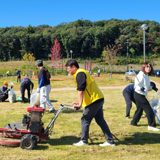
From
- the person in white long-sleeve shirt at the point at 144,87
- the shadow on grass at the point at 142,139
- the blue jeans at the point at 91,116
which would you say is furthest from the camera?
the person in white long-sleeve shirt at the point at 144,87

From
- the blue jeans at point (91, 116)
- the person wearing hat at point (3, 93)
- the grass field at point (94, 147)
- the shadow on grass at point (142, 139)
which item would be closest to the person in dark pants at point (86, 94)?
the blue jeans at point (91, 116)

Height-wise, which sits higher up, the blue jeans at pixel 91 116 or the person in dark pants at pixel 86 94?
the person in dark pants at pixel 86 94

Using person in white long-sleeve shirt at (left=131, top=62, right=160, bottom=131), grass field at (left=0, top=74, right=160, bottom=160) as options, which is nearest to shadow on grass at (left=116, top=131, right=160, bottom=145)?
grass field at (left=0, top=74, right=160, bottom=160)

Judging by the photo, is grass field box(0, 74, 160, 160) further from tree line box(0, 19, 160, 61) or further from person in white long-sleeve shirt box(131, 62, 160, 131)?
tree line box(0, 19, 160, 61)

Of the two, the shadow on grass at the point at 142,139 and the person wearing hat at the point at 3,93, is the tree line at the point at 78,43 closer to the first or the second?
the person wearing hat at the point at 3,93

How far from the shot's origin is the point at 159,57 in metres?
68.9

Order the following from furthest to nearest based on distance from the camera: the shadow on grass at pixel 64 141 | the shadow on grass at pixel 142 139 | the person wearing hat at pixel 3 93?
the person wearing hat at pixel 3 93 < the shadow on grass at pixel 142 139 < the shadow on grass at pixel 64 141

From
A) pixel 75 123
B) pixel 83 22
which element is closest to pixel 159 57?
pixel 83 22

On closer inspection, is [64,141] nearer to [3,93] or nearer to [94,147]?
[94,147]

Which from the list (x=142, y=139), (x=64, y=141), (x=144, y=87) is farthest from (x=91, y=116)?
(x=144, y=87)

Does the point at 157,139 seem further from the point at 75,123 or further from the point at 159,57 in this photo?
the point at 159,57

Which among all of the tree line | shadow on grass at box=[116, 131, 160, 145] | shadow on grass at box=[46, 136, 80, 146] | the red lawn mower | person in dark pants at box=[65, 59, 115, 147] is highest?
the tree line

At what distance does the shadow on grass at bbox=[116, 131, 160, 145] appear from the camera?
431 centimetres

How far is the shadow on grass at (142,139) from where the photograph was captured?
14.1ft
